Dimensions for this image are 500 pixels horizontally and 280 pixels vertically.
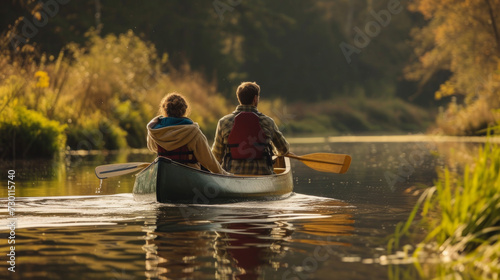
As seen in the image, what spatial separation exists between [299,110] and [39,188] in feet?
123

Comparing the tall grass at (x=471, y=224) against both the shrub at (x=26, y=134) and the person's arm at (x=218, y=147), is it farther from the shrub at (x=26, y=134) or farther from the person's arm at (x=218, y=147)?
the shrub at (x=26, y=134)

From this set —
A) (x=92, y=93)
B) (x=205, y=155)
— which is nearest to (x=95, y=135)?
(x=92, y=93)

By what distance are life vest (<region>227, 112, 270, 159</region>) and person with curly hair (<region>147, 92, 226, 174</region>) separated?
1.68ft

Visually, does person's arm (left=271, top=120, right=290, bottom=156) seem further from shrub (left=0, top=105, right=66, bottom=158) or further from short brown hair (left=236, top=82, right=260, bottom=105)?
shrub (left=0, top=105, right=66, bottom=158)

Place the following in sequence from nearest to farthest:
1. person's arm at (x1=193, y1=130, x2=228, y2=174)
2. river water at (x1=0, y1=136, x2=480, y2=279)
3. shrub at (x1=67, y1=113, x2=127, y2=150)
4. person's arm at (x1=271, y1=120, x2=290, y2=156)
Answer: river water at (x1=0, y1=136, x2=480, y2=279) → person's arm at (x1=193, y1=130, x2=228, y2=174) → person's arm at (x1=271, y1=120, x2=290, y2=156) → shrub at (x1=67, y1=113, x2=127, y2=150)

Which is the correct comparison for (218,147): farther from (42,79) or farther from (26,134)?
(42,79)

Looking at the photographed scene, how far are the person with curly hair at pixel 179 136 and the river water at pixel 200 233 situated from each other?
21.5 inches

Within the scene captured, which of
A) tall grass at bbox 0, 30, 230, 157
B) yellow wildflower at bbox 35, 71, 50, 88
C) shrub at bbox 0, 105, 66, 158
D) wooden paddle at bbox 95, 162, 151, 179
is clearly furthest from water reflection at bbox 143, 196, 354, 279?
yellow wildflower at bbox 35, 71, 50, 88

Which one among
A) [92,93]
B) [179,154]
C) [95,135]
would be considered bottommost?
[179,154]

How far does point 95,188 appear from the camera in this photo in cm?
1349

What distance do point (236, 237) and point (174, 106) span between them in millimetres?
3035

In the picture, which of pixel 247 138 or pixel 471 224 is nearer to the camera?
pixel 471 224

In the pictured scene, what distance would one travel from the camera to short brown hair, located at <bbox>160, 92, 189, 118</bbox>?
10664 mm

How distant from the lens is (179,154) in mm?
10945
